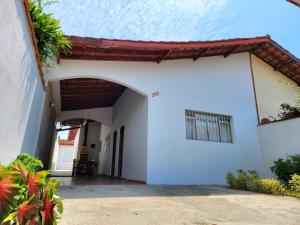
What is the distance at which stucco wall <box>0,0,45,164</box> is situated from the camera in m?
2.23

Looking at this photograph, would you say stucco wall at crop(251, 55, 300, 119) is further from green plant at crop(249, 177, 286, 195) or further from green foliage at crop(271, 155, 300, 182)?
green plant at crop(249, 177, 286, 195)

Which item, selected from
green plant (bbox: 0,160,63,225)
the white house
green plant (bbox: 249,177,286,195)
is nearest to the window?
the white house

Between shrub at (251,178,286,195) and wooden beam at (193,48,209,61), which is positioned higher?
wooden beam at (193,48,209,61)

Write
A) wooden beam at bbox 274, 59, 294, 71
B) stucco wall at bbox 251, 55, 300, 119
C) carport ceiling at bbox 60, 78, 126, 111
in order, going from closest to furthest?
1. carport ceiling at bbox 60, 78, 126, 111
2. stucco wall at bbox 251, 55, 300, 119
3. wooden beam at bbox 274, 59, 294, 71

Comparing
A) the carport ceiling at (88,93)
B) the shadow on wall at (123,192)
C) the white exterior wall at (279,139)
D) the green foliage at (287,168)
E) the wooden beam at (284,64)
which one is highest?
the wooden beam at (284,64)

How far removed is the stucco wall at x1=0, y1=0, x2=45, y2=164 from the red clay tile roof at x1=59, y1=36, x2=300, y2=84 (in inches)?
85.6

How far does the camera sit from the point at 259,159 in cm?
765

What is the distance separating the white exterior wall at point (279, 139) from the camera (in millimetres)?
6689

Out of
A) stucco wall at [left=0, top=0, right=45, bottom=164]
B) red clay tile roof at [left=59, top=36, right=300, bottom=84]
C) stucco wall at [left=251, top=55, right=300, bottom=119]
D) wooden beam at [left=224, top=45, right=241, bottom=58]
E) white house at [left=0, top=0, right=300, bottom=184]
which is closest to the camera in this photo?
stucco wall at [left=0, top=0, right=45, bottom=164]

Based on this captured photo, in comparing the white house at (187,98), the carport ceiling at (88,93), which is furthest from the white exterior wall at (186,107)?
the carport ceiling at (88,93)

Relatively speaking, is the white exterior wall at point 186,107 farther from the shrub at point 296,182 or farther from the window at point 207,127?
the shrub at point 296,182

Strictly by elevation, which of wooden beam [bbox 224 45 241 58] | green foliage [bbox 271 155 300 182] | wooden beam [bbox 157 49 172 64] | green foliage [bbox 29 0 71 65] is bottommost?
green foliage [bbox 271 155 300 182]

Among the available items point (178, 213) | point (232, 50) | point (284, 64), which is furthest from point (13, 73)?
point (284, 64)

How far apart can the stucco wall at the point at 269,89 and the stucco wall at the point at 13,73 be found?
7.80 metres
